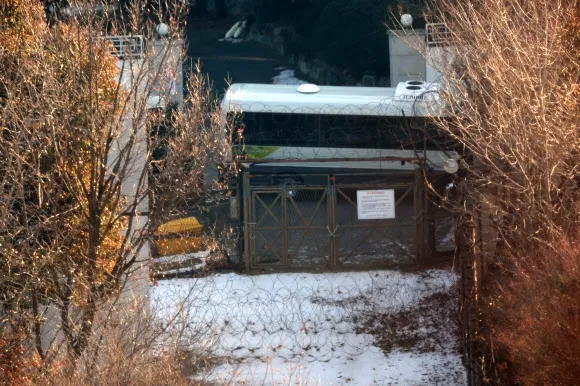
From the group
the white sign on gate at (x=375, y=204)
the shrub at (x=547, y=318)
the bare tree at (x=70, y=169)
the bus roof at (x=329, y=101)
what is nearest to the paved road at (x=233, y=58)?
the bus roof at (x=329, y=101)

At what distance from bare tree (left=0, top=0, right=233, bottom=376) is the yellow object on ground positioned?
5.40 m

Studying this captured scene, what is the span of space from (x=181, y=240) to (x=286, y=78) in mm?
22591

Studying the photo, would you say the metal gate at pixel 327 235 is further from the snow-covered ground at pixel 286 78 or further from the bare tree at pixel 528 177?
the snow-covered ground at pixel 286 78

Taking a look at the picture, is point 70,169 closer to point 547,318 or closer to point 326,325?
point 547,318

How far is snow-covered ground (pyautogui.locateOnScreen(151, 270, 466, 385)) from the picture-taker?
12391 mm

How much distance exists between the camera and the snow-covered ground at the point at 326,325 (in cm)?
1239

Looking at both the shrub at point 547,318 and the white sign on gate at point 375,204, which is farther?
the white sign on gate at point 375,204

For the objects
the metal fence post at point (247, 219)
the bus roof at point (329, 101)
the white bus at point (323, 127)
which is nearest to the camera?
the metal fence post at point (247, 219)

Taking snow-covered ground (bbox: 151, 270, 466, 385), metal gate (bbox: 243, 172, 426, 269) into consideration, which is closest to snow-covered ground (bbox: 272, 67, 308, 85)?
metal gate (bbox: 243, 172, 426, 269)

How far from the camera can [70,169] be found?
31.3ft

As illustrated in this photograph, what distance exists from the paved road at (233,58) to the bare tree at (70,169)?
23755 millimetres

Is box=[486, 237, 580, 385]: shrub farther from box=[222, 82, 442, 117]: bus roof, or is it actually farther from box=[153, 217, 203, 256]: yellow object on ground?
box=[222, 82, 442, 117]: bus roof

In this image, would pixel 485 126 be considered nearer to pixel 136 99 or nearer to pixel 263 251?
pixel 136 99

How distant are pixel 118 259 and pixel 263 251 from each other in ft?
23.1
